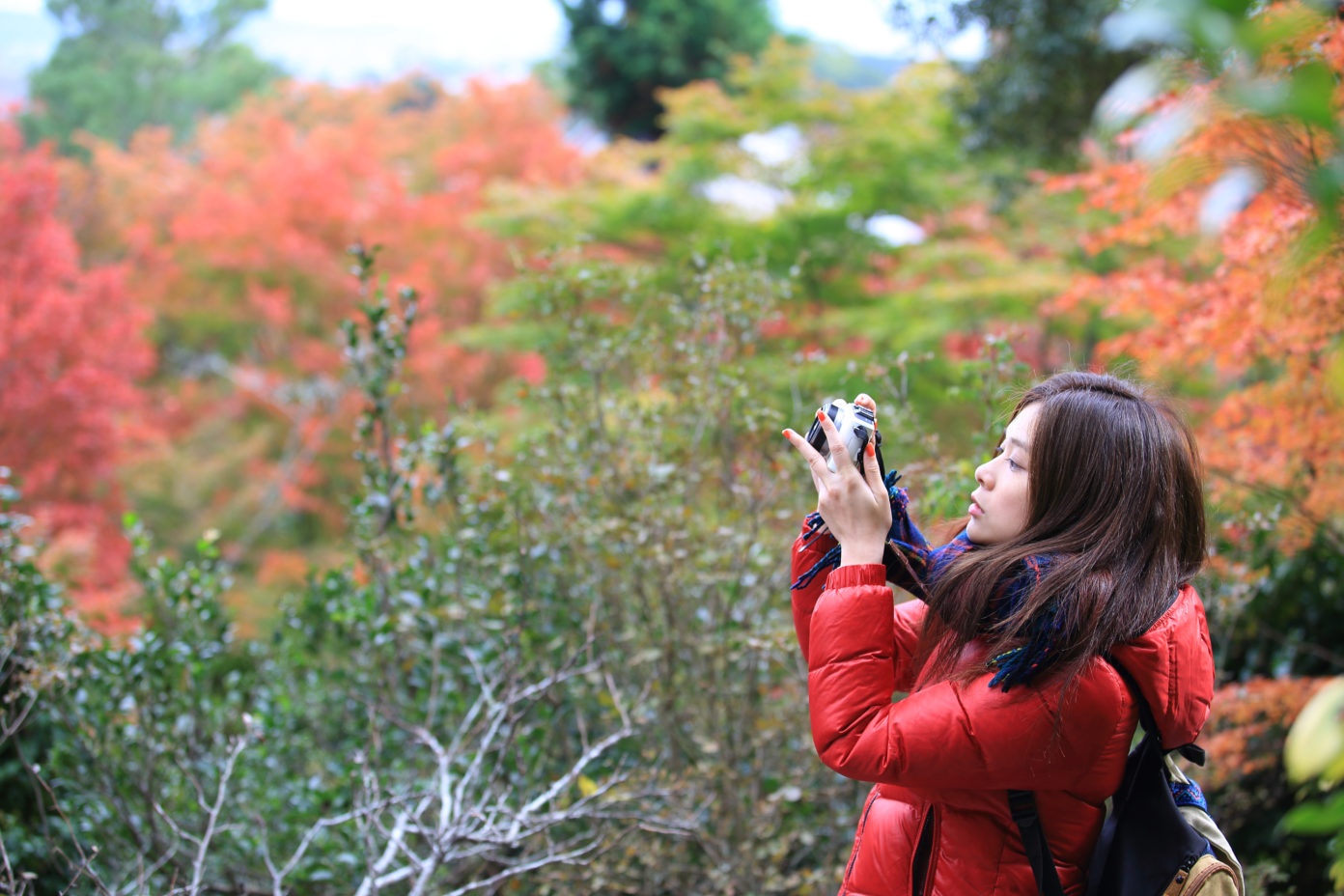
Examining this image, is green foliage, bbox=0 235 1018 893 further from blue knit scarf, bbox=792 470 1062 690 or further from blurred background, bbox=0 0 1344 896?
blue knit scarf, bbox=792 470 1062 690

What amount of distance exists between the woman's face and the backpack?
0.81 feet

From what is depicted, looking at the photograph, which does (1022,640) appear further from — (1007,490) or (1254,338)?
(1254,338)

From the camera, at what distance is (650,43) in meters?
13.7

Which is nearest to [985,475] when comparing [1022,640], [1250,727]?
[1022,640]

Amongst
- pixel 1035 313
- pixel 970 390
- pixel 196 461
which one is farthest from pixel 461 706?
pixel 196 461

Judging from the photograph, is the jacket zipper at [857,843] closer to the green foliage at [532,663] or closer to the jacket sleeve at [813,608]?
the jacket sleeve at [813,608]

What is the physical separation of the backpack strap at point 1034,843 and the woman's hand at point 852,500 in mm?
381

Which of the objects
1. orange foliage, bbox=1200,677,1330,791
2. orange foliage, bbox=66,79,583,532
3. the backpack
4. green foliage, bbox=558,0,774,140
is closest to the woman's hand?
the backpack

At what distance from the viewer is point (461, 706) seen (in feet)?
10.8

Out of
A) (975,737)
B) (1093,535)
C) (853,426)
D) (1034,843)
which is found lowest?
(1034,843)

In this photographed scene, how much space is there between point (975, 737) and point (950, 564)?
0.26 m

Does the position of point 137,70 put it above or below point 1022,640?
above

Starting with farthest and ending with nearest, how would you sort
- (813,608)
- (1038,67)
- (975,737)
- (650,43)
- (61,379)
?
(650,43) < (61,379) < (1038,67) < (813,608) < (975,737)

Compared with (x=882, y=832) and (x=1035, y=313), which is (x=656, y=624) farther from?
(x=1035, y=313)
